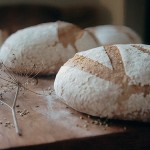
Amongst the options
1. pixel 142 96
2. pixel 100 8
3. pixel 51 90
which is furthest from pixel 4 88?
pixel 100 8

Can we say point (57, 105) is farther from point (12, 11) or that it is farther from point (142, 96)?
point (12, 11)

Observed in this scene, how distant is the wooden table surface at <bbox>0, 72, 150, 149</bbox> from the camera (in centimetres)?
69

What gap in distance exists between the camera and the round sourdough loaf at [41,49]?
114cm

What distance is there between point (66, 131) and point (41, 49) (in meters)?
0.47

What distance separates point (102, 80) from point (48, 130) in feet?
0.52

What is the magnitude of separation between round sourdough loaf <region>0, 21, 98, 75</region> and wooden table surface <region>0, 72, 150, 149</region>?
30cm

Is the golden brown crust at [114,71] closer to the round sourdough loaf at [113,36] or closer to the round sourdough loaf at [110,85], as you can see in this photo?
the round sourdough loaf at [110,85]

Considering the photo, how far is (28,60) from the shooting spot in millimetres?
1146

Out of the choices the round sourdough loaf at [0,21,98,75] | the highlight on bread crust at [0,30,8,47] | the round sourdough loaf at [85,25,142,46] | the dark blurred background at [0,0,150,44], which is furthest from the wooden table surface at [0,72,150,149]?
the dark blurred background at [0,0,150,44]

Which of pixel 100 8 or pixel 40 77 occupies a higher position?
pixel 100 8

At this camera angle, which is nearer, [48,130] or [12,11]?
[48,130]

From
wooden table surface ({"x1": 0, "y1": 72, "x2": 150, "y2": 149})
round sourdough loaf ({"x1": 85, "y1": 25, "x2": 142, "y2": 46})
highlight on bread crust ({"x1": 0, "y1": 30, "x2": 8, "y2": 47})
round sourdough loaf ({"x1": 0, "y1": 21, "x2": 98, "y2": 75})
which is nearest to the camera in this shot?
wooden table surface ({"x1": 0, "y1": 72, "x2": 150, "y2": 149})

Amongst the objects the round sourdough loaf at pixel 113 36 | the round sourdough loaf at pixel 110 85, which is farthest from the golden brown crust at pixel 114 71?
the round sourdough loaf at pixel 113 36

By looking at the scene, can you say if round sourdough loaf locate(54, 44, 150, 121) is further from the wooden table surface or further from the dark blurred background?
the dark blurred background
